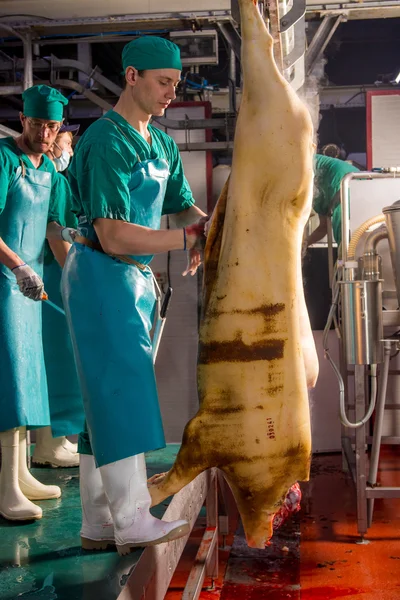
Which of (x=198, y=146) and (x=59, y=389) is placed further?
(x=198, y=146)

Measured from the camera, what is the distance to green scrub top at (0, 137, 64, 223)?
2717 mm

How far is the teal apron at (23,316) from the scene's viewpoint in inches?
108

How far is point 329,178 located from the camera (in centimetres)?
419

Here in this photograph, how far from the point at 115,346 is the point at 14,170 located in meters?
1.28

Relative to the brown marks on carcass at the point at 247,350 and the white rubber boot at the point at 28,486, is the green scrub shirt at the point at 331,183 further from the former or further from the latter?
the brown marks on carcass at the point at 247,350

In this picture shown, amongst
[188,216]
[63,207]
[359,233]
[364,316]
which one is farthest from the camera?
[359,233]

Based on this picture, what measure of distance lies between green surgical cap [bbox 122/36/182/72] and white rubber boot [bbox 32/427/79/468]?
7.17 feet

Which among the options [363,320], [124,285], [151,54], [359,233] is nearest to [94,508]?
[124,285]

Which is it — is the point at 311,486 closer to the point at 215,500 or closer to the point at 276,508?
the point at 215,500

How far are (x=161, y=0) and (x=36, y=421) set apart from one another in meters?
3.33

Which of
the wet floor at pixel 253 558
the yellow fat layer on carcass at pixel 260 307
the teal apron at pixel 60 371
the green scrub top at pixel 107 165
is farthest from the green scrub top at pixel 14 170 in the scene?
the yellow fat layer on carcass at pixel 260 307

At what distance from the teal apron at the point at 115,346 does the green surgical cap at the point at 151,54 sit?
10.4 inches

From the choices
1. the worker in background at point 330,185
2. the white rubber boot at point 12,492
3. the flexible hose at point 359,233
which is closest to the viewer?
the white rubber boot at point 12,492

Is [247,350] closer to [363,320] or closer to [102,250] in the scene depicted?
[102,250]
